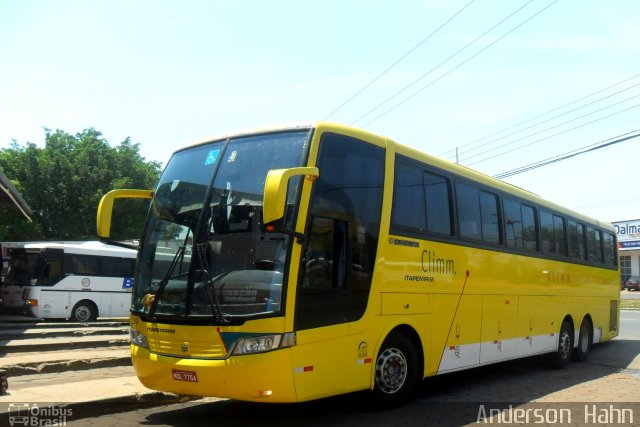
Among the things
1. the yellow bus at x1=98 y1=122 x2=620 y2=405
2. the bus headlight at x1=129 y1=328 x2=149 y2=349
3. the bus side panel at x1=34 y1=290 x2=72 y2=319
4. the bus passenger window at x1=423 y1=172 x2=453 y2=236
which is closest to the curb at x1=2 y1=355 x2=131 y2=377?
the bus headlight at x1=129 y1=328 x2=149 y2=349

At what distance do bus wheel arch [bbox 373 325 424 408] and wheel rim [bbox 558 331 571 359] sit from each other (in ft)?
19.2

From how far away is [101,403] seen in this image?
7.09 metres

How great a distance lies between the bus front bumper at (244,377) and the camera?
5.70 m

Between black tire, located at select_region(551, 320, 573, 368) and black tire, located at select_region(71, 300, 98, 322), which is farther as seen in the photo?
black tire, located at select_region(71, 300, 98, 322)

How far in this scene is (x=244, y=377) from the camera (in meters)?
5.73

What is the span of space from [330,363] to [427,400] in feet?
8.47

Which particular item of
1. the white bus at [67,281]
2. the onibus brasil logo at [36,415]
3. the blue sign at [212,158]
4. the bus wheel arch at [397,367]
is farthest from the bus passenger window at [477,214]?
the white bus at [67,281]

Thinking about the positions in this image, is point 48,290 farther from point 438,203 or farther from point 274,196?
point 274,196

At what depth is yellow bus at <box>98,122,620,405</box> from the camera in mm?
5828

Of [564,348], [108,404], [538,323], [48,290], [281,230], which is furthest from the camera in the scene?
[48,290]

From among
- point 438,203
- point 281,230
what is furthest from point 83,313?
point 281,230

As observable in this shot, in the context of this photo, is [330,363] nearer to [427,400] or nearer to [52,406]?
[427,400]

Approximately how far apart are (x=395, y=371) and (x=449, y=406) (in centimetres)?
111

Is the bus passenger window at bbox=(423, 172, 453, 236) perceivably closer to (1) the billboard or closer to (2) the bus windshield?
(2) the bus windshield
